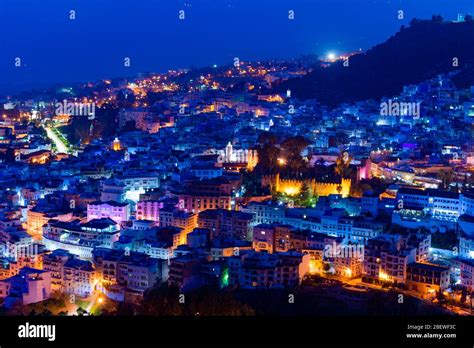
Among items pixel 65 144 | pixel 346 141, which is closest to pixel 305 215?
pixel 346 141

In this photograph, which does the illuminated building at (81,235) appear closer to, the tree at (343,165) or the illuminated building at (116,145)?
the tree at (343,165)

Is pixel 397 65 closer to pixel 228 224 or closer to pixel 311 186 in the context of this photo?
pixel 311 186

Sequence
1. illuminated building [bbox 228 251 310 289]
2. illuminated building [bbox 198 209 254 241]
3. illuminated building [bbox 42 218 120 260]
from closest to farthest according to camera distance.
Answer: illuminated building [bbox 228 251 310 289]
illuminated building [bbox 42 218 120 260]
illuminated building [bbox 198 209 254 241]

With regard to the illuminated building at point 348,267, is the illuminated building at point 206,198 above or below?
above

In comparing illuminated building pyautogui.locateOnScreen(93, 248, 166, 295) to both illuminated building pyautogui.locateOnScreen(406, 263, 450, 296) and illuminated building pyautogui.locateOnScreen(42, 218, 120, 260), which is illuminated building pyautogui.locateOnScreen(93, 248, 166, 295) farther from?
illuminated building pyautogui.locateOnScreen(406, 263, 450, 296)

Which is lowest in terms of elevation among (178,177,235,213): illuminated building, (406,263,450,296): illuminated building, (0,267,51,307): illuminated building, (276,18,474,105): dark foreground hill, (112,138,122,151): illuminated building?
(0,267,51,307): illuminated building

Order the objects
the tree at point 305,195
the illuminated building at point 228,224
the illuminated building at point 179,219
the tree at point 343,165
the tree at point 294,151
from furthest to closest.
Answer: the tree at point 294,151 → the tree at point 343,165 → the tree at point 305,195 → the illuminated building at point 179,219 → the illuminated building at point 228,224

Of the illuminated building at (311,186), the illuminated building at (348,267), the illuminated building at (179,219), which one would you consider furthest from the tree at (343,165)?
the illuminated building at (348,267)

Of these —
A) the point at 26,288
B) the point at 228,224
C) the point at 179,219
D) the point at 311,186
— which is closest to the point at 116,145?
the point at 311,186

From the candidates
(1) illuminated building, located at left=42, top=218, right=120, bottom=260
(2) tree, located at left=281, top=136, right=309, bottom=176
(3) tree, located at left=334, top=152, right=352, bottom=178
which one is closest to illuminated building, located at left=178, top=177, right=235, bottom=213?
(1) illuminated building, located at left=42, top=218, right=120, bottom=260
